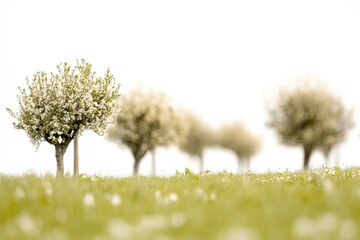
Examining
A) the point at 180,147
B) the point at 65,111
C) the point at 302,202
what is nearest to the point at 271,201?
the point at 302,202

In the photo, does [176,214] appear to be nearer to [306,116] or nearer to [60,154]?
[60,154]

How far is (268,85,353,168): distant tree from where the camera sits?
4916cm

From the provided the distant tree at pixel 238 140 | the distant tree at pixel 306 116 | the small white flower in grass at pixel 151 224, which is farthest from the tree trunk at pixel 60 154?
the distant tree at pixel 238 140

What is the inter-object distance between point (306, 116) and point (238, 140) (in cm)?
3165

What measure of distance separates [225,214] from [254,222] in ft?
2.29

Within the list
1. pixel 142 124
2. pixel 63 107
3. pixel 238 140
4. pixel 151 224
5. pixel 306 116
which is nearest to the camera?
pixel 151 224

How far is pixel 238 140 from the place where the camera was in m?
80.5

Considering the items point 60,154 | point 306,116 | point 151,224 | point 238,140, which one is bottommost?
point 151,224

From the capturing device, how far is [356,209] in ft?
23.3

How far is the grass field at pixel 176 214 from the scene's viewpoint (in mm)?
5191

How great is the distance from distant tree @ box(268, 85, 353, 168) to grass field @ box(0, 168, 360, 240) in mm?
40134

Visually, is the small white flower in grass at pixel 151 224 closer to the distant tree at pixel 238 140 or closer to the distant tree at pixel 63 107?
the distant tree at pixel 63 107

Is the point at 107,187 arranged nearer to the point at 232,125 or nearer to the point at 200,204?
the point at 200,204

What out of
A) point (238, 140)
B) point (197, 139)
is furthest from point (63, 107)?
point (238, 140)
